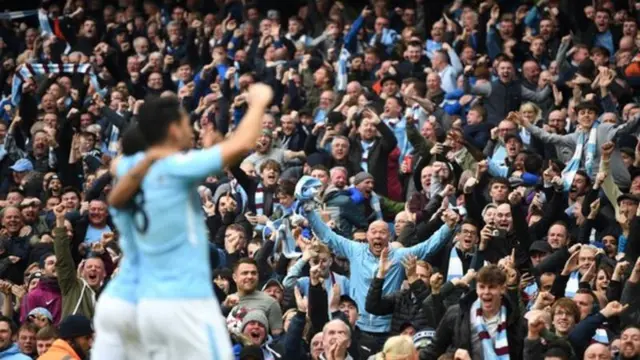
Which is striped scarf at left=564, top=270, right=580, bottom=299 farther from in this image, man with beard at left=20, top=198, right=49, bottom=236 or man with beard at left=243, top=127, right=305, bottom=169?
man with beard at left=20, top=198, right=49, bottom=236

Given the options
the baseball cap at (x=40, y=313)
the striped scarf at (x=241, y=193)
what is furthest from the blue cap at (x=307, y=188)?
the striped scarf at (x=241, y=193)

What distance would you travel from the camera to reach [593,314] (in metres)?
13.0

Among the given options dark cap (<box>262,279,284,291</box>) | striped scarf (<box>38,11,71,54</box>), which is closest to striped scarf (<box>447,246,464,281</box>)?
dark cap (<box>262,279,284,291</box>)

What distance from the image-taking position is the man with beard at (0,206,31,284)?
56.1 ft

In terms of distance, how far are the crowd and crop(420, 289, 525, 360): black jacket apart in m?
0.02

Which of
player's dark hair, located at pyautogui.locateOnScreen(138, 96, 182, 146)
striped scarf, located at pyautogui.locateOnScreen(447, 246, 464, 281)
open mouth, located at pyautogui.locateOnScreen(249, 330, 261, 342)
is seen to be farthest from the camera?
striped scarf, located at pyautogui.locateOnScreen(447, 246, 464, 281)

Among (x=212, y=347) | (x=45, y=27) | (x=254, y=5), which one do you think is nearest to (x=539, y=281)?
(x=212, y=347)

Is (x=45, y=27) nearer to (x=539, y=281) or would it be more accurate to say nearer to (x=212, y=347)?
(x=539, y=281)

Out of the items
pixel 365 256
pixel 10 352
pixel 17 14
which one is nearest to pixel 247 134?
→ pixel 10 352

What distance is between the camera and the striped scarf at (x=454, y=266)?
1523 cm

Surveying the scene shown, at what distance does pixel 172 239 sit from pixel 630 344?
190 inches

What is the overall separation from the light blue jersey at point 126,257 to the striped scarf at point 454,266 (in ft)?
Result: 21.9

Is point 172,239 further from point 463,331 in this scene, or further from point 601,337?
point 601,337

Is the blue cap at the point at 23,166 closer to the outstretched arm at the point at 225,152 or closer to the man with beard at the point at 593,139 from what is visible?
the man with beard at the point at 593,139
